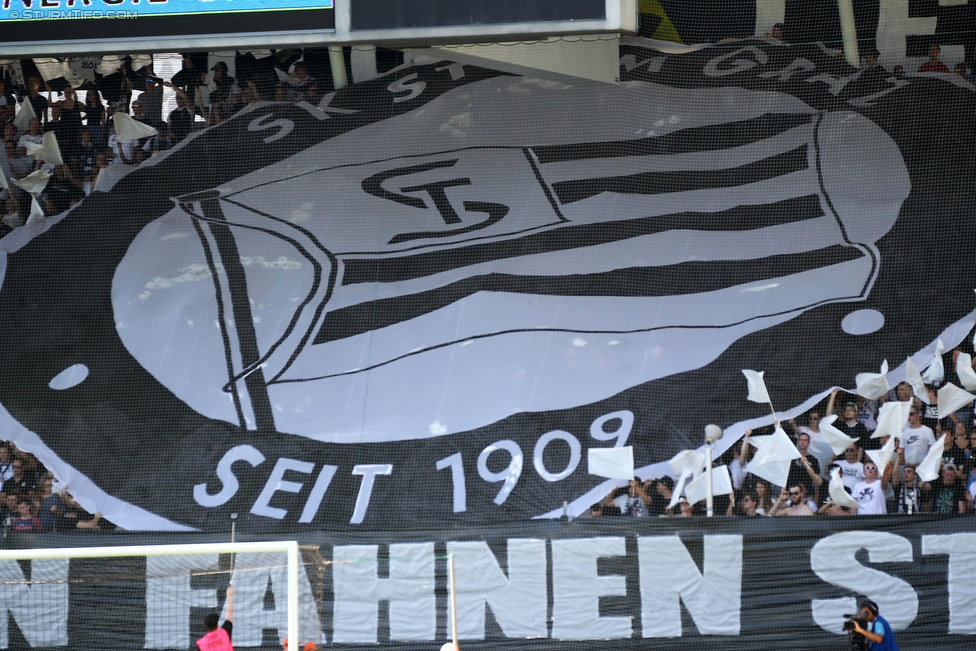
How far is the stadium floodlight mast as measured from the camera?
30.3 feet

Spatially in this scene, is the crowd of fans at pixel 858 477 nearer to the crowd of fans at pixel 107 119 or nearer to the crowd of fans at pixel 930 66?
the crowd of fans at pixel 930 66

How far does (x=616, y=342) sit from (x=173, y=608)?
4.54 meters

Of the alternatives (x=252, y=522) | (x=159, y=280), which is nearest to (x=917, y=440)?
(x=252, y=522)

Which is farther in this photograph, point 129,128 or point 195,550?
point 129,128

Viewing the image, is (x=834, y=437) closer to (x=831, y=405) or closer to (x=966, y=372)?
(x=831, y=405)

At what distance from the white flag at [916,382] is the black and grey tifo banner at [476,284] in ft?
0.85

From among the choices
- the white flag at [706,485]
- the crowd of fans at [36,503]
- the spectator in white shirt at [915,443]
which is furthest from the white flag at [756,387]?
the crowd of fans at [36,503]

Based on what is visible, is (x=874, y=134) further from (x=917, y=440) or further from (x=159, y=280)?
(x=159, y=280)

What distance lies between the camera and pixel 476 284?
11133 millimetres

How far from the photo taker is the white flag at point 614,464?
9.67 metres

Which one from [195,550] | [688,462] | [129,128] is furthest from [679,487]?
[129,128]

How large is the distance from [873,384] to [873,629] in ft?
8.97

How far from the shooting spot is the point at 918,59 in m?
11.1

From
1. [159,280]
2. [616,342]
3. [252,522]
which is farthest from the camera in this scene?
[159,280]
